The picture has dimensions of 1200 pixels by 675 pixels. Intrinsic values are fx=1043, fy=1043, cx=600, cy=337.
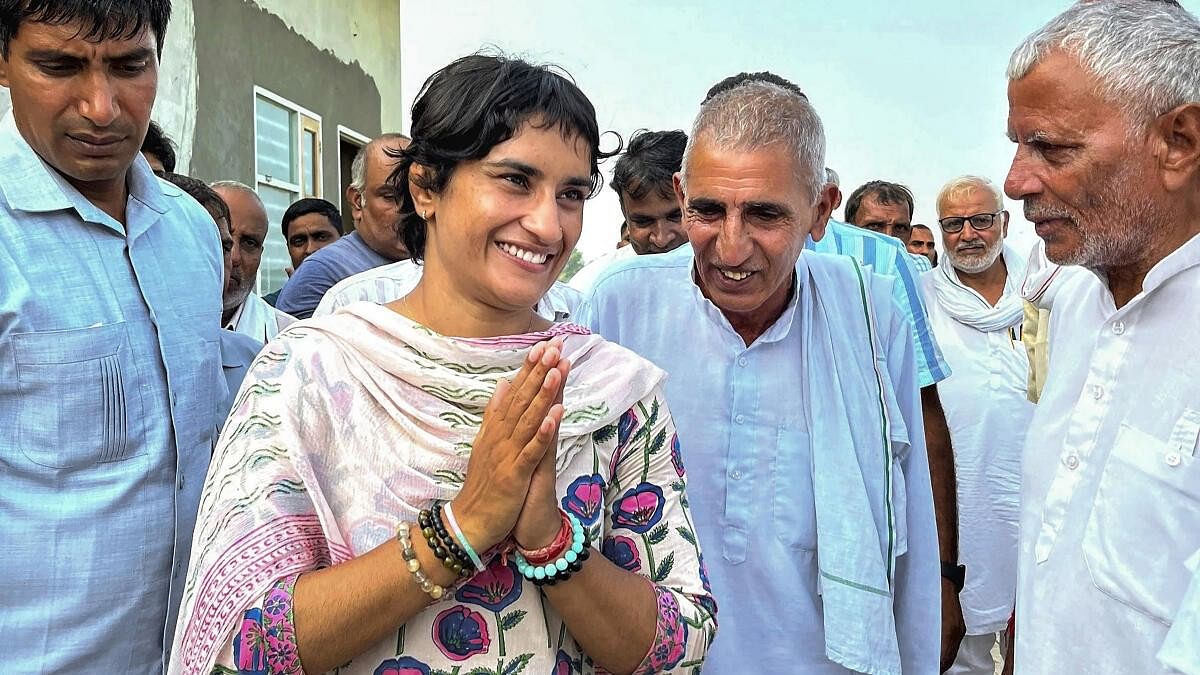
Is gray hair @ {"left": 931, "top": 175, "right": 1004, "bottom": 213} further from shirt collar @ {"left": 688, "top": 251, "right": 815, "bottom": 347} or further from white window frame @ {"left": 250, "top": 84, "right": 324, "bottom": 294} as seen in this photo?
white window frame @ {"left": 250, "top": 84, "right": 324, "bottom": 294}

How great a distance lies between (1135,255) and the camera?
2.12 m

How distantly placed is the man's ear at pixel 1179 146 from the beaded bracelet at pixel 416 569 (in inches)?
63.1

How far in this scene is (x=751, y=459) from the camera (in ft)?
8.59

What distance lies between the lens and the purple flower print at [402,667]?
5.35 feet

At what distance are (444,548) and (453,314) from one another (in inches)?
19.1

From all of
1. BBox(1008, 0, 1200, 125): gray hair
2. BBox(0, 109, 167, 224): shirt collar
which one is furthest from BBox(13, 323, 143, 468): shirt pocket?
BBox(1008, 0, 1200, 125): gray hair

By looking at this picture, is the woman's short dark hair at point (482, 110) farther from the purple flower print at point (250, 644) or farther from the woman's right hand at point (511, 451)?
the purple flower print at point (250, 644)

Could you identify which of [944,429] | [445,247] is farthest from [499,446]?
[944,429]

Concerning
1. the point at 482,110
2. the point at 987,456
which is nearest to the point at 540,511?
the point at 482,110

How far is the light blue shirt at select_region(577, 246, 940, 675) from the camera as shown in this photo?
2.57m

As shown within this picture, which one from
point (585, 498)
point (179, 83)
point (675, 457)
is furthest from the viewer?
point (179, 83)

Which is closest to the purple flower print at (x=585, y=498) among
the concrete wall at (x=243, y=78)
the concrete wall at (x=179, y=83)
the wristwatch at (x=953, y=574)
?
the wristwatch at (x=953, y=574)

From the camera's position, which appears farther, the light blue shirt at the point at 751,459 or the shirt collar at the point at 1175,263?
the light blue shirt at the point at 751,459

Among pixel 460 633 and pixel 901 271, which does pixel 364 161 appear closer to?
pixel 901 271
